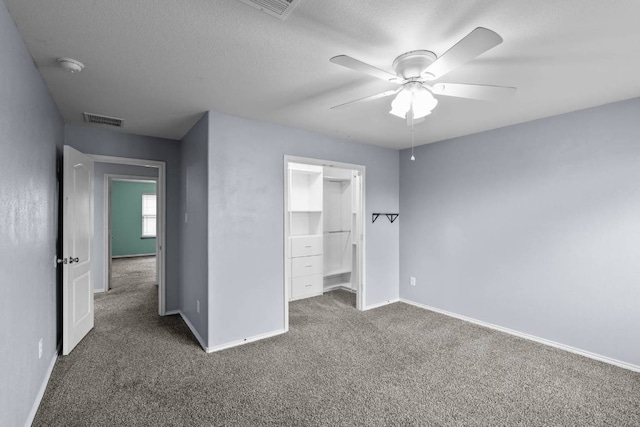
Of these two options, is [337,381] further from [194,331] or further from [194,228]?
[194,228]

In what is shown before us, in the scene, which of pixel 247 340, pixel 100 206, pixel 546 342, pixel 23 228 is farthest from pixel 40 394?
pixel 546 342

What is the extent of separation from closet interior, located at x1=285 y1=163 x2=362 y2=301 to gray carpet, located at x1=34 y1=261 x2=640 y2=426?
4.52 feet

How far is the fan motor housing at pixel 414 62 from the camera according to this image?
1.94 meters

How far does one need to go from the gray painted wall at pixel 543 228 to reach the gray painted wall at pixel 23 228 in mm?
4196

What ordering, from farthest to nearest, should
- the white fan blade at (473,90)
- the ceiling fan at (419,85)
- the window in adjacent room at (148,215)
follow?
the window in adjacent room at (148,215), the white fan blade at (473,90), the ceiling fan at (419,85)

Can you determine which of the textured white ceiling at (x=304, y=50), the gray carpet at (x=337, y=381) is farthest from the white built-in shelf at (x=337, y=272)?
the textured white ceiling at (x=304, y=50)

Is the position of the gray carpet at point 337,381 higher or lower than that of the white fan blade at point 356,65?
lower

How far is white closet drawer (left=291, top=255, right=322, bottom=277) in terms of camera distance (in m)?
5.00

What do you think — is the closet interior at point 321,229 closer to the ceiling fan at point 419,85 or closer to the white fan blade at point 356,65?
the ceiling fan at point 419,85

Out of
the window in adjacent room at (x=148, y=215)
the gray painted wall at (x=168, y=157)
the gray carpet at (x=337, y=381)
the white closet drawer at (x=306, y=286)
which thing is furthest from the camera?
the window in adjacent room at (x=148, y=215)

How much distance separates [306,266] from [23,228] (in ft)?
12.0

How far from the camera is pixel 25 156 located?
1995 millimetres

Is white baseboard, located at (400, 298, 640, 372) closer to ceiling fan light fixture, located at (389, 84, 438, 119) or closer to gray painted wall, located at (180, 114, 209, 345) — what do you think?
ceiling fan light fixture, located at (389, 84, 438, 119)

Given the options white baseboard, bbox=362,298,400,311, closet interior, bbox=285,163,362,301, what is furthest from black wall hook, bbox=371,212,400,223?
white baseboard, bbox=362,298,400,311
